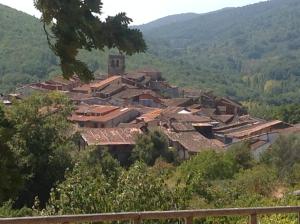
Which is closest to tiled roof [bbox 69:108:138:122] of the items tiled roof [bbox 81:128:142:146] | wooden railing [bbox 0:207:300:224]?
tiled roof [bbox 81:128:142:146]

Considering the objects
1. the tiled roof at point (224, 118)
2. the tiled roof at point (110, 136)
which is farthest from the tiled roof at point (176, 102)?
the tiled roof at point (110, 136)

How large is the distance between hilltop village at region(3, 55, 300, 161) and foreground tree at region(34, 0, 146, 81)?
19777 millimetres

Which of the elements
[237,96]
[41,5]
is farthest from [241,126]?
[237,96]

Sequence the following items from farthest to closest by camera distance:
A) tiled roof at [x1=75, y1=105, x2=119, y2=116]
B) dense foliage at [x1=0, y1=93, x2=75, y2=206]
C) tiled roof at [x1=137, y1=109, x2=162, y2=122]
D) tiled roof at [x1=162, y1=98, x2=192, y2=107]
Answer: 1. tiled roof at [x1=162, y1=98, x2=192, y2=107]
2. tiled roof at [x1=75, y1=105, x2=119, y2=116]
3. tiled roof at [x1=137, y1=109, x2=162, y2=122]
4. dense foliage at [x1=0, y1=93, x2=75, y2=206]

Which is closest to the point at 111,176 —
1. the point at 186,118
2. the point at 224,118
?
the point at 186,118

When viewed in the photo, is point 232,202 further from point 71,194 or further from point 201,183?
point 71,194

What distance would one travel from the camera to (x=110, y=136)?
4928 centimetres

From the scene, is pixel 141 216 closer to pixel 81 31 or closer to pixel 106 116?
pixel 81 31

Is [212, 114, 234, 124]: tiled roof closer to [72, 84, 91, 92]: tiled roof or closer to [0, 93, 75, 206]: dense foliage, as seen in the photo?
[72, 84, 91, 92]: tiled roof

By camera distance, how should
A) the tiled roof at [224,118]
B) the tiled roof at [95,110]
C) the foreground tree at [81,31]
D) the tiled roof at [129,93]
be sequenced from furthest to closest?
the tiled roof at [129,93] < the tiled roof at [224,118] < the tiled roof at [95,110] < the foreground tree at [81,31]

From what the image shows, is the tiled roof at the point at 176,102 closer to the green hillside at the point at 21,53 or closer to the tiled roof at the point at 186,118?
the tiled roof at the point at 186,118

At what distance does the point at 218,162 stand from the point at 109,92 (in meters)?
45.9

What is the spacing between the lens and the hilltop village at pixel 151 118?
48.8m

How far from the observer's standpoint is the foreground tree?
705 cm
